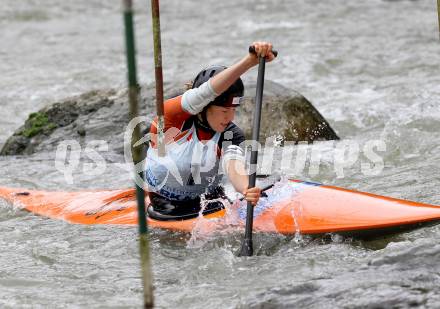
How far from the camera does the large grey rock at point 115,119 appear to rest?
7188 millimetres

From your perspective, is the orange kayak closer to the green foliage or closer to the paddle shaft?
the paddle shaft

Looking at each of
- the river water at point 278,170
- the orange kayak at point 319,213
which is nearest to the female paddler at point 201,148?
the orange kayak at point 319,213

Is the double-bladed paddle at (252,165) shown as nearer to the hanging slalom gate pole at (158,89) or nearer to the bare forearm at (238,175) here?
the bare forearm at (238,175)

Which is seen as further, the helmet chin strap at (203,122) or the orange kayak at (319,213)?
the helmet chin strap at (203,122)

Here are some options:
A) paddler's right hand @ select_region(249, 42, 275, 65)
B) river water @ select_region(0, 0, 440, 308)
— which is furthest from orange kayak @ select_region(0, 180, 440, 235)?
paddler's right hand @ select_region(249, 42, 275, 65)

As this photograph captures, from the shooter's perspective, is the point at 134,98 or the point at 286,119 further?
the point at 286,119

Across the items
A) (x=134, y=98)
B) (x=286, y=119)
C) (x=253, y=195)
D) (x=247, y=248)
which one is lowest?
(x=286, y=119)

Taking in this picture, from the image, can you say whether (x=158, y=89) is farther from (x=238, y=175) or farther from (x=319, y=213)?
(x=319, y=213)

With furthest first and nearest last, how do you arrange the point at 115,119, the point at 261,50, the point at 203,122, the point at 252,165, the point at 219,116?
the point at 115,119
the point at 203,122
the point at 219,116
the point at 252,165
the point at 261,50

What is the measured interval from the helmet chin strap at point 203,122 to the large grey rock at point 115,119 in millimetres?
2663

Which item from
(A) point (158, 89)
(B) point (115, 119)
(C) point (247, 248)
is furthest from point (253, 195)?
(B) point (115, 119)

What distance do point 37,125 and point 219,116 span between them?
3.88 m

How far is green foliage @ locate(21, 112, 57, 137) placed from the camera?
7.66 meters

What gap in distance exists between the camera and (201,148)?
4.52 m
